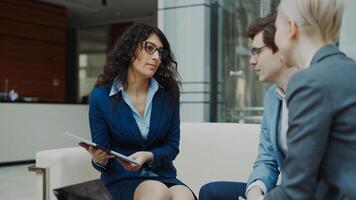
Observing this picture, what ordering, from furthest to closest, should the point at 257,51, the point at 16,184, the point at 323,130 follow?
the point at 16,184 → the point at 257,51 → the point at 323,130

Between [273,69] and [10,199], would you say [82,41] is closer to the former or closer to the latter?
[10,199]

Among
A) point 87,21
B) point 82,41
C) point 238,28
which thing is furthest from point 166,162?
point 82,41

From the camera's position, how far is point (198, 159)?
2777 millimetres

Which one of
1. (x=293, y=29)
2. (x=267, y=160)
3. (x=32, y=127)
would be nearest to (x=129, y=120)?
(x=267, y=160)

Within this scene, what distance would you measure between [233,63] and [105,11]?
630 centimetres

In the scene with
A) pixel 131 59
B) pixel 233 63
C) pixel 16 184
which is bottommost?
pixel 16 184

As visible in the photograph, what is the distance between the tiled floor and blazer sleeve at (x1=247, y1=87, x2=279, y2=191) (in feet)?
12.0

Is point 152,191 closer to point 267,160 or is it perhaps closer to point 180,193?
point 180,193

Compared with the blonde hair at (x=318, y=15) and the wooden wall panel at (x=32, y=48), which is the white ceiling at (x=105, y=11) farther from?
the blonde hair at (x=318, y=15)

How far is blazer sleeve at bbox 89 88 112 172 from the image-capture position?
2164mm

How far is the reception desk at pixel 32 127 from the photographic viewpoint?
24.0 feet

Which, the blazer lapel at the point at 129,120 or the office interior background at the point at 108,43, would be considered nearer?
the blazer lapel at the point at 129,120

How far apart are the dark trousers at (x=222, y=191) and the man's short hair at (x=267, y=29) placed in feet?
2.14

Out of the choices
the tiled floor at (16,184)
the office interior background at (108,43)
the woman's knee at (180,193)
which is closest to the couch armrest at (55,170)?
the woman's knee at (180,193)
